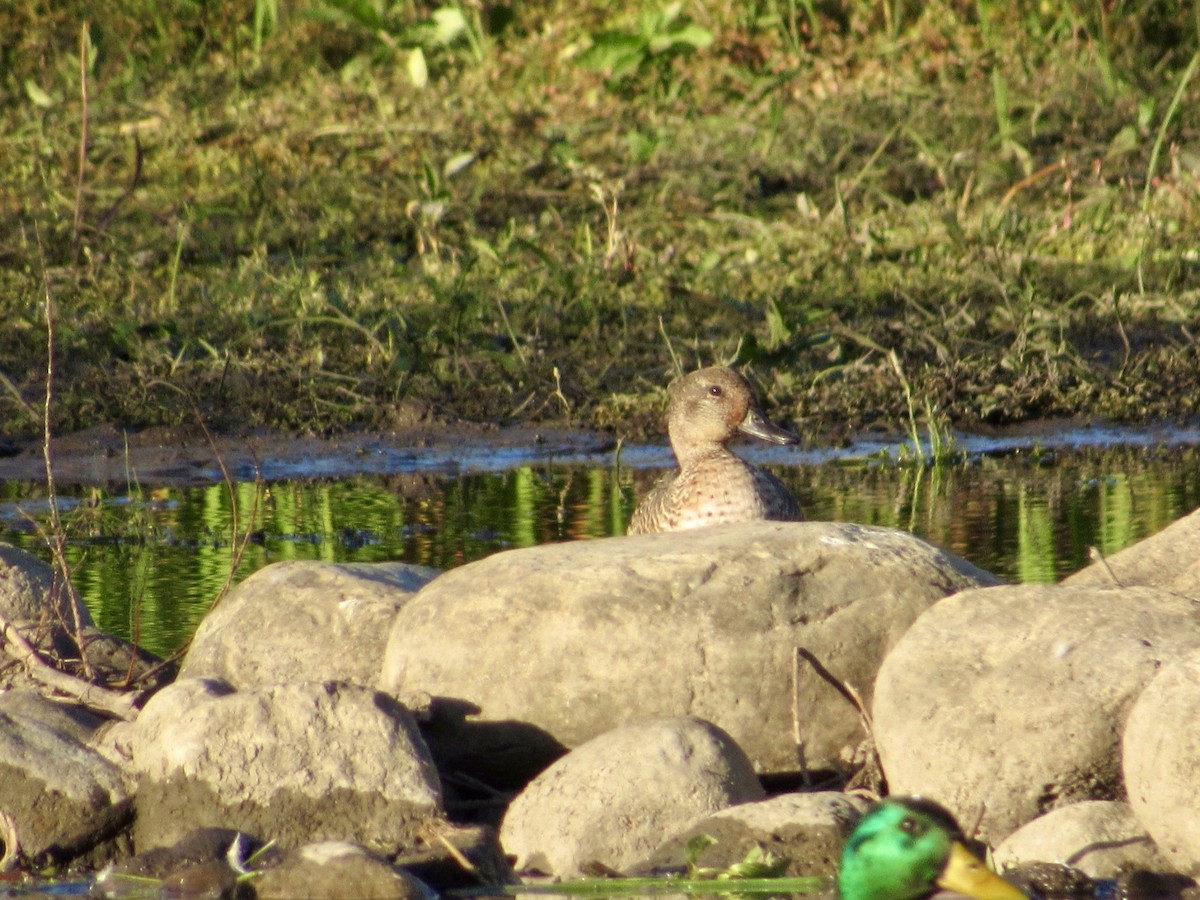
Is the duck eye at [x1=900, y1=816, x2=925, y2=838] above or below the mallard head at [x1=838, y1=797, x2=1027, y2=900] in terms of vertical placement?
above

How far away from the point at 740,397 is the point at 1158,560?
2135 mm

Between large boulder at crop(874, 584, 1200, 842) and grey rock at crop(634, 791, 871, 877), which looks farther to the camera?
large boulder at crop(874, 584, 1200, 842)

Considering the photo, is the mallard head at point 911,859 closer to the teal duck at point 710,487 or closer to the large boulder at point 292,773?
the large boulder at point 292,773

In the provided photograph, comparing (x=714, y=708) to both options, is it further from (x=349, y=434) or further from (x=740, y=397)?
(x=349, y=434)

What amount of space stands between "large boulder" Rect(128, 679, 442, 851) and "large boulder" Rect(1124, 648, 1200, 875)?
1.41 m

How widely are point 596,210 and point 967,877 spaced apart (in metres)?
8.62

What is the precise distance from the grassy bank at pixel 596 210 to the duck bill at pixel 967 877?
5.86m

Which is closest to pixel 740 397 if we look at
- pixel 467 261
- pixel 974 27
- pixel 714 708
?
pixel 714 708

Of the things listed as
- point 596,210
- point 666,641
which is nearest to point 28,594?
point 666,641

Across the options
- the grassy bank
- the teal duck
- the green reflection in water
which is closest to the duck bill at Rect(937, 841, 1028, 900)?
the teal duck

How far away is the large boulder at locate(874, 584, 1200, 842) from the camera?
4.16 m

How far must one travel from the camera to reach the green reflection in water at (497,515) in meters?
6.74

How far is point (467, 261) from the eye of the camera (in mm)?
10570

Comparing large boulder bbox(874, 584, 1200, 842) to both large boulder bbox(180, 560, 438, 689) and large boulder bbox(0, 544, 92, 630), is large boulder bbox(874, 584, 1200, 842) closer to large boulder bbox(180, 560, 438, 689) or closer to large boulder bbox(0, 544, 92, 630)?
large boulder bbox(180, 560, 438, 689)
